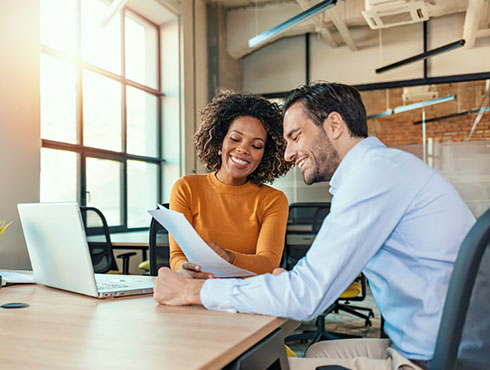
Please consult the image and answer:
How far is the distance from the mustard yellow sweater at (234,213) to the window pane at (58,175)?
2.60 metres

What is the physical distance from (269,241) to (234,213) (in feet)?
0.67

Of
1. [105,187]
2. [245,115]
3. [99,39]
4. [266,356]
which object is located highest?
[99,39]

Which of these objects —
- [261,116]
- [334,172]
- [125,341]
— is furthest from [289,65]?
[125,341]

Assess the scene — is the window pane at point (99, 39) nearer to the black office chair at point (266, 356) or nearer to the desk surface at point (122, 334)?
the desk surface at point (122, 334)

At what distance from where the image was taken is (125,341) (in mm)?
886

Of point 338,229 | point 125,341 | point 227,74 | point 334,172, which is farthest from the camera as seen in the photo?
point 227,74

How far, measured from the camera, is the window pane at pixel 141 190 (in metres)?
5.51

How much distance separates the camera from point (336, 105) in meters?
1.39

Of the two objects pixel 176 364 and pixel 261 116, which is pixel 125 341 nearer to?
pixel 176 364

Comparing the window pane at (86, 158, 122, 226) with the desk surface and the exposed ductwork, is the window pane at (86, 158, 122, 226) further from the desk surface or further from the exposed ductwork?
the desk surface

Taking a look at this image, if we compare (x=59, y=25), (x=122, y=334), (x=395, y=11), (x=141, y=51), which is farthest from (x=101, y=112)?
(x=122, y=334)

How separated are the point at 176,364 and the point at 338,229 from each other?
1.54 feet

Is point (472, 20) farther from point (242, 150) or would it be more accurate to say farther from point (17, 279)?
point (17, 279)

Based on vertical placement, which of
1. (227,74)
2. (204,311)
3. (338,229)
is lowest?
(204,311)
